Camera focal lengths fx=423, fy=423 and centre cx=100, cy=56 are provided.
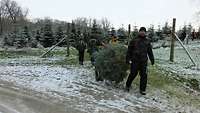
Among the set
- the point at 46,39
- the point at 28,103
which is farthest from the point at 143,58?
the point at 46,39

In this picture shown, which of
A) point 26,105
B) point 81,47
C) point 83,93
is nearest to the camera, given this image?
point 26,105

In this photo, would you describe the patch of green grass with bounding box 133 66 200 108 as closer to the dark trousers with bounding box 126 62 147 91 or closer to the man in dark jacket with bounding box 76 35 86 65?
the dark trousers with bounding box 126 62 147 91

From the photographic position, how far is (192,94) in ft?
41.4

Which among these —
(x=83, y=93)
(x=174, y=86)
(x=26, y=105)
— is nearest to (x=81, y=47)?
(x=174, y=86)

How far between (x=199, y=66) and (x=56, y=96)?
965 centimetres

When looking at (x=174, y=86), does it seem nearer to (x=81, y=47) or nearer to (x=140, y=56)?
(x=140, y=56)

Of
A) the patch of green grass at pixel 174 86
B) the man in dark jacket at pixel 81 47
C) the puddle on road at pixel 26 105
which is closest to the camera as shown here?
the puddle on road at pixel 26 105

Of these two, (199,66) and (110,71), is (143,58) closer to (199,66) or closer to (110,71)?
(110,71)

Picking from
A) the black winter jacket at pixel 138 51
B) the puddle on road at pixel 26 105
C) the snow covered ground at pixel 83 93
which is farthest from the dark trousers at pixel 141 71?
the puddle on road at pixel 26 105

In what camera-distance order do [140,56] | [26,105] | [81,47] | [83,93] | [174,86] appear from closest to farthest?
[26,105] → [83,93] → [140,56] → [174,86] → [81,47]

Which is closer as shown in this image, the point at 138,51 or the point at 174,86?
the point at 138,51

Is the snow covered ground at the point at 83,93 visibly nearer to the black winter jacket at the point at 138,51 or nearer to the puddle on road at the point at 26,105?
the puddle on road at the point at 26,105

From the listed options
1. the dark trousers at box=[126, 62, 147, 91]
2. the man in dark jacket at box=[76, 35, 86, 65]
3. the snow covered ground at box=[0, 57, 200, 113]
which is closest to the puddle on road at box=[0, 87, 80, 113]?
the snow covered ground at box=[0, 57, 200, 113]

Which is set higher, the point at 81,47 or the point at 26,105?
the point at 81,47
